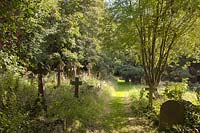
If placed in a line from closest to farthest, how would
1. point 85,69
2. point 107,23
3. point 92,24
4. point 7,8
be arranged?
point 7,8 < point 107,23 < point 92,24 < point 85,69

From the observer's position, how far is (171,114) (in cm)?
980

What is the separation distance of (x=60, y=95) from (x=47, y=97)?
988 millimetres

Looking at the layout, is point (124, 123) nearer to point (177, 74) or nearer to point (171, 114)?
point (171, 114)

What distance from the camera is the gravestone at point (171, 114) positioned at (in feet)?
31.3

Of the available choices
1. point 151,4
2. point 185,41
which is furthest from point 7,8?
point 185,41

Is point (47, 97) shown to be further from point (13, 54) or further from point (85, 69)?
point (85, 69)

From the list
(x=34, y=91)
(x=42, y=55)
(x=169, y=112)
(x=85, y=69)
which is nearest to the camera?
(x=169, y=112)

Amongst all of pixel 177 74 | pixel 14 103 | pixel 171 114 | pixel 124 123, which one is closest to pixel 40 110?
pixel 14 103

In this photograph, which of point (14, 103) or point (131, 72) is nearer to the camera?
point (14, 103)

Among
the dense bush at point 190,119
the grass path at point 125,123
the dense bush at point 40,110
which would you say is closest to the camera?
the dense bush at point 40,110

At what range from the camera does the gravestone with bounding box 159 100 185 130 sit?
9.53 meters

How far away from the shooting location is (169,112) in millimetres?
9883

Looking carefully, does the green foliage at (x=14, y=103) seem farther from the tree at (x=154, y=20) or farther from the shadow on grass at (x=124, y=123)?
the tree at (x=154, y=20)

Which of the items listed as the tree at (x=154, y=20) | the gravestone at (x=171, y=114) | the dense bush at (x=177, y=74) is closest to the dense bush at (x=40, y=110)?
the gravestone at (x=171, y=114)
